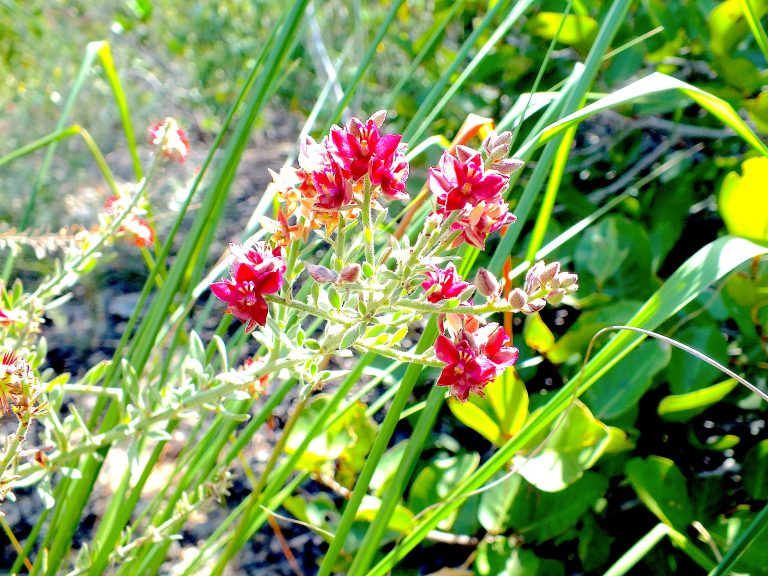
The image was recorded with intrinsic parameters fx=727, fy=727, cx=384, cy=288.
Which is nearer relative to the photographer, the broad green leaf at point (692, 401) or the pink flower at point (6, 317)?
the pink flower at point (6, 317)

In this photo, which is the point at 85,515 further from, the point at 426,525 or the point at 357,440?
the point at 426,525

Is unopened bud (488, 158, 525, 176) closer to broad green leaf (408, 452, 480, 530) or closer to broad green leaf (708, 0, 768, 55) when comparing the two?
broad green leaf (408, 452, 480, 530)

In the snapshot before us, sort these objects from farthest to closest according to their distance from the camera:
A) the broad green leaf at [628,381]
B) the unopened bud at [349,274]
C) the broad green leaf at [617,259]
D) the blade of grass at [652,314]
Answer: the broad green leaf at [617,259] < the broad green leaf at [628,381] < the blade of grass at [652,314] < the unopened bud at [349,274]

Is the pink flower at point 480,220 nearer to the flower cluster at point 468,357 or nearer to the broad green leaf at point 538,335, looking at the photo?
the flower cluster at point 468,357

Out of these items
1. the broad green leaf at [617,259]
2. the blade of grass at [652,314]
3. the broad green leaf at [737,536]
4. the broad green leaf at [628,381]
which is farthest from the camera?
the broad green leaf at [617,259]

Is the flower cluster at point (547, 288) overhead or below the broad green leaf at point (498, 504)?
overhead

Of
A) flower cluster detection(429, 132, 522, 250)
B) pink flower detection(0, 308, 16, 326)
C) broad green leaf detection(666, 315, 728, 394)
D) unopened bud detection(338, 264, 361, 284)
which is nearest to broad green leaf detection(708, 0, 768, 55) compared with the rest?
→ broad green leaf detection(666, 315, 728, 394)

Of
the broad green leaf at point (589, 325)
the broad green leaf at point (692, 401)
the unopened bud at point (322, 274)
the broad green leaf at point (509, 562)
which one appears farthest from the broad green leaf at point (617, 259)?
the unopened bud at point (322, 274)
